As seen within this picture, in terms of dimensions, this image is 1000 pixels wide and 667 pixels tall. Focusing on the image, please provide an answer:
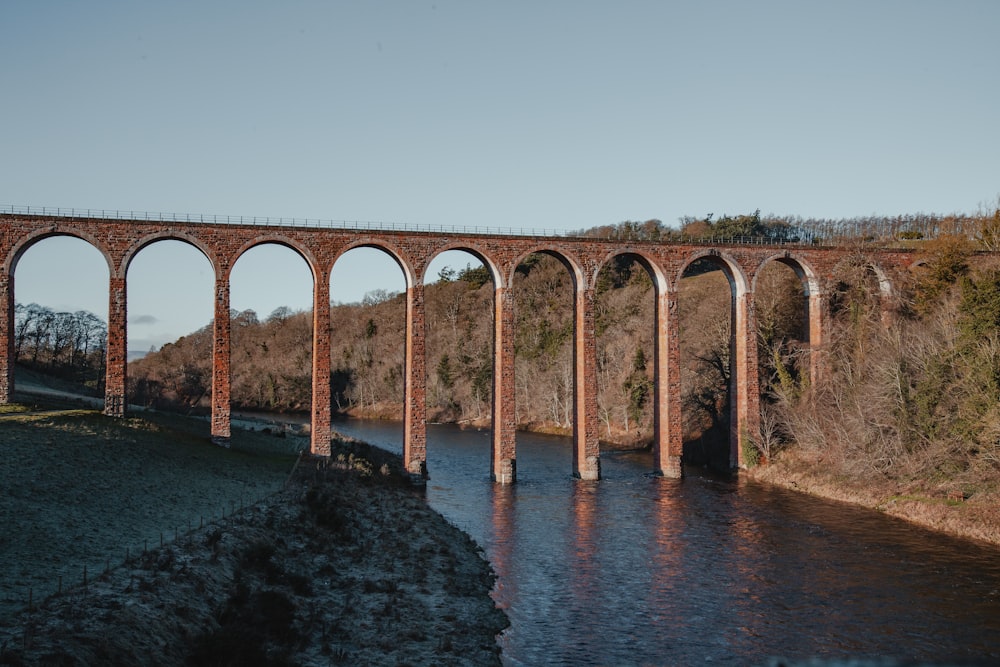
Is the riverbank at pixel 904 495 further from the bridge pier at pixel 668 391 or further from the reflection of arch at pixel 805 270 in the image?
the reflection of arch at pixel 805 270

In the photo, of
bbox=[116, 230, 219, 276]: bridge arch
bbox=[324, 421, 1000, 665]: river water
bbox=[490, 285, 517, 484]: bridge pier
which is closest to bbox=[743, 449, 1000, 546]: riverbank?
bbox=[324, 421, 1000, 665]: river water

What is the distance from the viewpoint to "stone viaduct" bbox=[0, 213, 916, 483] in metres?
32.5

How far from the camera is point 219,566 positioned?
1645 cm

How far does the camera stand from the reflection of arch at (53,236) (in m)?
31.8

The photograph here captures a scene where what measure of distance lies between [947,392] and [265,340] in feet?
252

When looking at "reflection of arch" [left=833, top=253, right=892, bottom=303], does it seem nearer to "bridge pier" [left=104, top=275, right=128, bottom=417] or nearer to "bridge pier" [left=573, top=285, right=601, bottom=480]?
"bridge pier" [left=573, top=285, right=601, bottom=480]

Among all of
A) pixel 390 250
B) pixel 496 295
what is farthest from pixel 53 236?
pixel 496 295

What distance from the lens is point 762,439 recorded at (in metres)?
38.4

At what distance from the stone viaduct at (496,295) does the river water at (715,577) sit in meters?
3.52

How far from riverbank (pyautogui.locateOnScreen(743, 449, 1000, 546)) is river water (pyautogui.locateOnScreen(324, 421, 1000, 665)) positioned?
33.4 inches

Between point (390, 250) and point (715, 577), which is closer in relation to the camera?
point (715, 577)

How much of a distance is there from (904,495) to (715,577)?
12.0 meters

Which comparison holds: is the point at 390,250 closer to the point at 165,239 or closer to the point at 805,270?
the point at 165,239

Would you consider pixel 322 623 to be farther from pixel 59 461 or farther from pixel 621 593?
pixel 59 461
